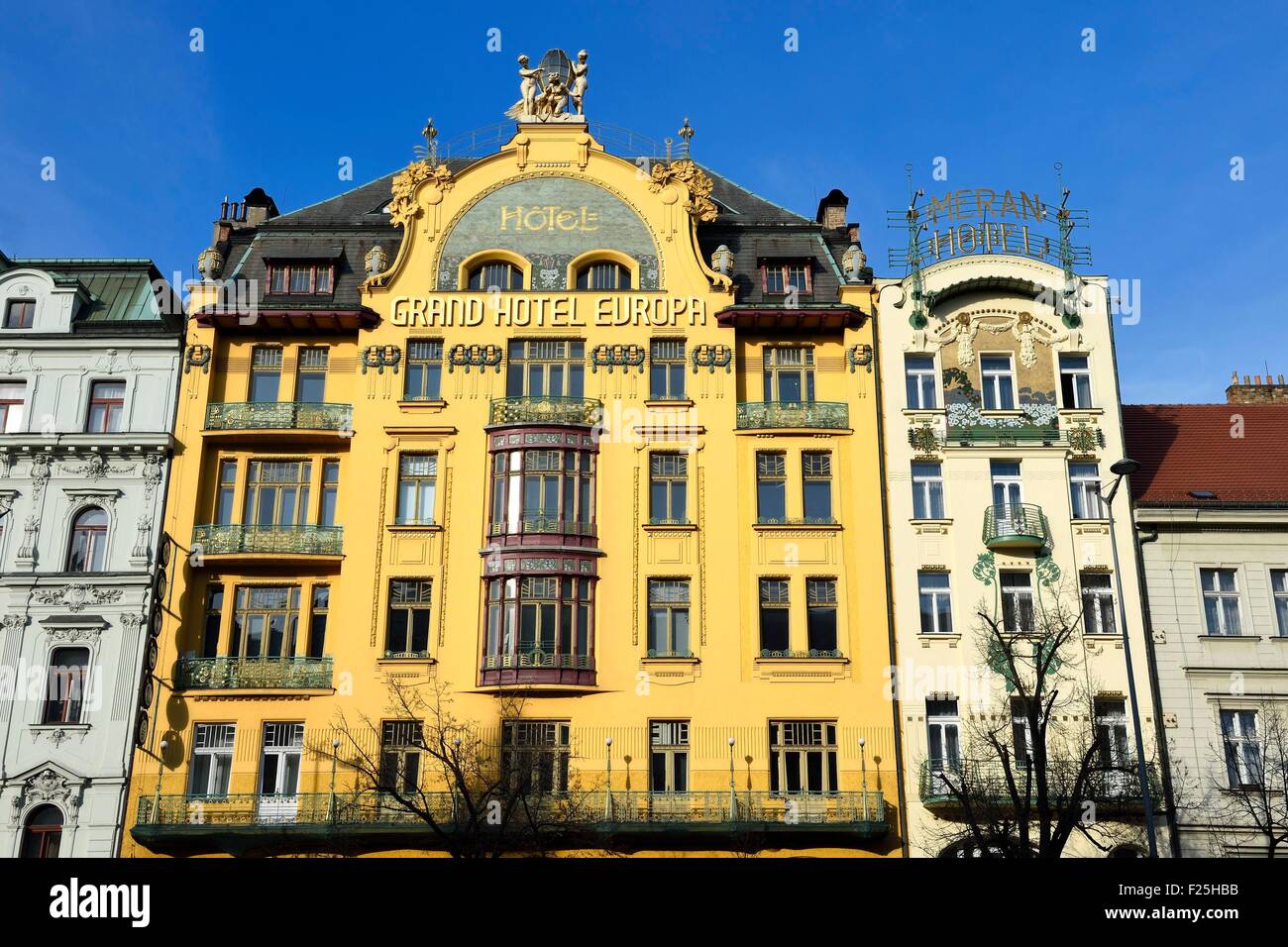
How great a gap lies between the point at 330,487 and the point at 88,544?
7.08 metres

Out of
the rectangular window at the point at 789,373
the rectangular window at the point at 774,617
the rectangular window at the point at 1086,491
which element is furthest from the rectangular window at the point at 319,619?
the rectangular window at the point at 1086,491

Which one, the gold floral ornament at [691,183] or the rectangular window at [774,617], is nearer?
the rectangular window at [774,617]

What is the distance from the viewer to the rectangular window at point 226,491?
37625 millimetres

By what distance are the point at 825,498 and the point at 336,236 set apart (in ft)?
59.1

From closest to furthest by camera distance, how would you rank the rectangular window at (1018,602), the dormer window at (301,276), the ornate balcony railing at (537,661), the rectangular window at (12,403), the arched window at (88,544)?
the ornate balcony railing at (537,661) → the rectangular window at (1018,602) → the arched window at (88,544) → the rectangular window at (12,403) → the dormer window at (301,276)

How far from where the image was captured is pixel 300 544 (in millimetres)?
36844

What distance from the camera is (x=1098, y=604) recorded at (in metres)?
36.1

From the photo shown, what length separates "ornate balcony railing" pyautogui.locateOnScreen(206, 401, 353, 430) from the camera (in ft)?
124

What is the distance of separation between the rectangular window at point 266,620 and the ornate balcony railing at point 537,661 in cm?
597

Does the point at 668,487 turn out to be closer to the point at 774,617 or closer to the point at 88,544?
the point at 774,617

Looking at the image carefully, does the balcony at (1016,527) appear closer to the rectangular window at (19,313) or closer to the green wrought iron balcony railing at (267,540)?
the green wrought iron balcony railing at (267,540)

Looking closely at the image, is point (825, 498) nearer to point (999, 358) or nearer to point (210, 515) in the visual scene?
point (999, 358)
